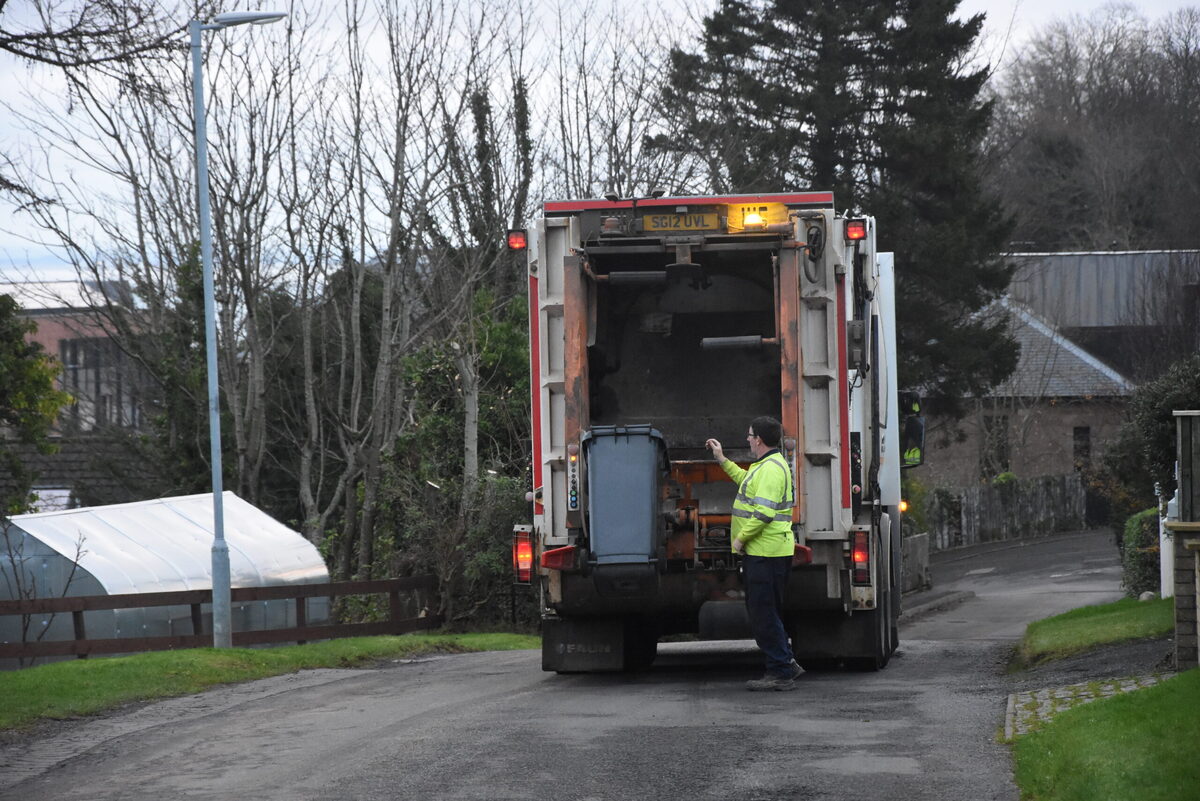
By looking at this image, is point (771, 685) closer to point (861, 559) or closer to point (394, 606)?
point (861, 559)

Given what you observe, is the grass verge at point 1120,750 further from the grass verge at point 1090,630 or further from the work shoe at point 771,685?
the grass verge at point 1090,630

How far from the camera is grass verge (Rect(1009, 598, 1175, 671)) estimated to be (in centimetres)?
1339

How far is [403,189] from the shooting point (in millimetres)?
23531

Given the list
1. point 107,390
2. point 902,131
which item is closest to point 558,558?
point 902,131

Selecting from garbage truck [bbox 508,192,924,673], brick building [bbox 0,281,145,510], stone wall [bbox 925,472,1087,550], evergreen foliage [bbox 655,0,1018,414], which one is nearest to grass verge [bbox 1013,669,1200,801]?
garbage truck [bbox 508,192,924,673]

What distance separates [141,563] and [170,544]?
38.6 inches

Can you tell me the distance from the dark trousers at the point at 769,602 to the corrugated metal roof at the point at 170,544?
9.51 m

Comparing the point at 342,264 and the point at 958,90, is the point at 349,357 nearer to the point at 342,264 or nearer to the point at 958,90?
the point at 342,264

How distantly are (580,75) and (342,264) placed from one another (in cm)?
488

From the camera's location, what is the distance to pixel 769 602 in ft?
36.0

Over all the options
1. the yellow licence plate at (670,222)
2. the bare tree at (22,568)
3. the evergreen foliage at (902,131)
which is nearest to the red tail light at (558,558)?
the yellow licence plate at (670,222)

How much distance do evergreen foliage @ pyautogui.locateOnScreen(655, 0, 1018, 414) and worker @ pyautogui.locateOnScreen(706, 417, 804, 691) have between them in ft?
81.2

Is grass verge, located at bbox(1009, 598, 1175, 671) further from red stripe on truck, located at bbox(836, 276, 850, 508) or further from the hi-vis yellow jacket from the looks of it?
the hi-vis yellow jacket

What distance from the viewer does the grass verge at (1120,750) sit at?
671cm
